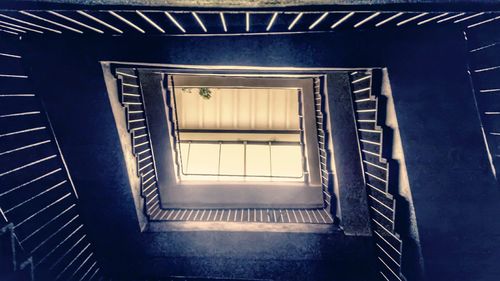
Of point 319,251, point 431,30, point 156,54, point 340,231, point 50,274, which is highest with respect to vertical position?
point 156,54

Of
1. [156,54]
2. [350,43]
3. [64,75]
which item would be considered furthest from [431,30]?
[64,75]

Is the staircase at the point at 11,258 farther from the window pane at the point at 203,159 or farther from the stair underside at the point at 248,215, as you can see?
the window pane at the point at 203,159

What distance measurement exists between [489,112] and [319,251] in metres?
2.84

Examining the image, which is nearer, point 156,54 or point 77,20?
point 77,20

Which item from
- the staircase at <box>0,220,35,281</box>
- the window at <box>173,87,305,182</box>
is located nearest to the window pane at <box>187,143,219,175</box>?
the window at <box>173,87,305,182</box>

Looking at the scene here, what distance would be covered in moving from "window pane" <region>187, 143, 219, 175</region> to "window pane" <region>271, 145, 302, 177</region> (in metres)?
1.36

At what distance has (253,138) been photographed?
6.30 meters

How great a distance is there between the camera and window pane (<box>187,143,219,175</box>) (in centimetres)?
607

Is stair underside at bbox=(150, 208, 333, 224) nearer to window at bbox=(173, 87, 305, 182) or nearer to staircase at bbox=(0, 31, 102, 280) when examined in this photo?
window at bbox=(173, 87, 305, 182)

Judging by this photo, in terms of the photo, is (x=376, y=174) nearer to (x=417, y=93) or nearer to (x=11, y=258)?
(x=417, y=93)

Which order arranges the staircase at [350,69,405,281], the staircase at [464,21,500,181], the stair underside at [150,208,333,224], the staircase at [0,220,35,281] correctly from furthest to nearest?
the stair underside at [150,208,333,224], the staircase at [350,69,405,281], the staircase at [464,21,500,181], the staircase at [0,220,35,281]

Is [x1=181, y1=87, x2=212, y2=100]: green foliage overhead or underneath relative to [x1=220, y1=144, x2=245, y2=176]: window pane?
overhead

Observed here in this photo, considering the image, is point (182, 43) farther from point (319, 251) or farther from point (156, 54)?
point (319, 251)

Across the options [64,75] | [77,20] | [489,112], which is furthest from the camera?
[64,75]
